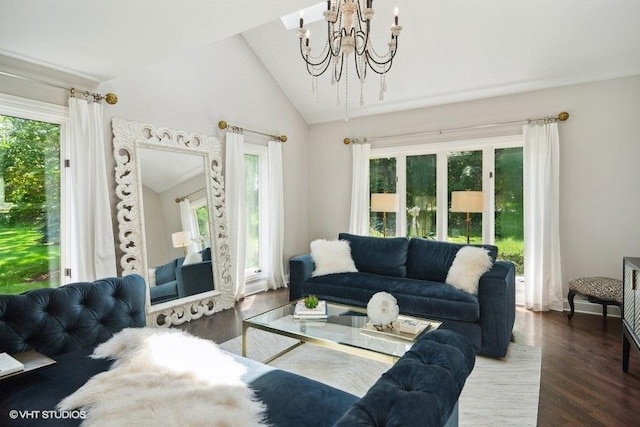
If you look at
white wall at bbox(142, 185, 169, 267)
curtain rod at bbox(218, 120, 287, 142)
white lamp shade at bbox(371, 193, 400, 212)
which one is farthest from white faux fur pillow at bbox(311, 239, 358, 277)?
curtain rod at bbox(218, 120, 287, 142)

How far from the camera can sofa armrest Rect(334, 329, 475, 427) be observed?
36.6 inches

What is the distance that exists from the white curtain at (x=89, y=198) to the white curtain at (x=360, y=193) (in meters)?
3.28

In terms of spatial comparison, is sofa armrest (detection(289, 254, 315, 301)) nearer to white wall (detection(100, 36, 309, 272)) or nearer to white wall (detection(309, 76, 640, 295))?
white wall (detection(100, 36, 309, 272))

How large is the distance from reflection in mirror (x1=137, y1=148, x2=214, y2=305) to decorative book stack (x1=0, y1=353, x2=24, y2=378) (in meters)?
2.06

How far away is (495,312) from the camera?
296cm

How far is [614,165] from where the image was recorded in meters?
3.90

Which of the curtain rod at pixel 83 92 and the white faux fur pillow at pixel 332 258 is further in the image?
the white faux fur pillow at pixel 332 258

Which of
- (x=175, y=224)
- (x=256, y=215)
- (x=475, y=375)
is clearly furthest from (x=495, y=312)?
(x=256, y=215)

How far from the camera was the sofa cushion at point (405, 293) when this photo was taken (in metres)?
3.08

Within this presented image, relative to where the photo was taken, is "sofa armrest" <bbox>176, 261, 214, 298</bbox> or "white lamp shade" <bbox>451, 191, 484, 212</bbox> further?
"white lamp shade" <bbox>451, 191, 484, 212</bbox>

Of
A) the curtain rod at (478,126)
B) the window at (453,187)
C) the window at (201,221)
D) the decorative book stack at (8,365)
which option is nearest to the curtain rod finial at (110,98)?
the window at (201,221)

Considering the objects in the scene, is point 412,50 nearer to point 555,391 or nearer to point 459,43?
point 459,43

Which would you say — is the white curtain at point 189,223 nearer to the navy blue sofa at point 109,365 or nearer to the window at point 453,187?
the navy blue sofa at point 109,365

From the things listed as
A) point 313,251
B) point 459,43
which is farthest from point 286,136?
point 459,43
